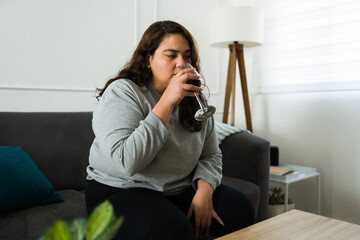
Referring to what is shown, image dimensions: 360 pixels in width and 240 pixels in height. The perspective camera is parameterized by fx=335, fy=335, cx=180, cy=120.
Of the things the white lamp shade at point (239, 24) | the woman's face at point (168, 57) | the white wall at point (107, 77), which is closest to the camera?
the woman's face at point (168, 57)

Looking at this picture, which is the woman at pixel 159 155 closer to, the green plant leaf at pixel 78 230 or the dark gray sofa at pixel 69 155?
the dark gray sofa at pixel 69 155

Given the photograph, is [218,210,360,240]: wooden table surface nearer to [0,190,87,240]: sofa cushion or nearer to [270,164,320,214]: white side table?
[0,190,87,240]: sofa cushion

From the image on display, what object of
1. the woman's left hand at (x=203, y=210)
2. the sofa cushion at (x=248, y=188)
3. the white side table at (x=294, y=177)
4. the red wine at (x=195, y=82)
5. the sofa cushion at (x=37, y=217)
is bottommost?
the white side table at (x=294, y=177)

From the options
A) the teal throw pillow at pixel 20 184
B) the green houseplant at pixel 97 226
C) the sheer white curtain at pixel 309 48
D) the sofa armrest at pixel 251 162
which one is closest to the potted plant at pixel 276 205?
the sofa armrest at pixel 251 162

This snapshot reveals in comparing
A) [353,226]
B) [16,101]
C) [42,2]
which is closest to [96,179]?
[353,226]

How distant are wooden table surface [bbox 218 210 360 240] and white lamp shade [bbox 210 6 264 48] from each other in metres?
1.66

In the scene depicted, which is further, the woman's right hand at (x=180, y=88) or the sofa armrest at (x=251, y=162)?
the sofa armrest at (x=251, y=162)

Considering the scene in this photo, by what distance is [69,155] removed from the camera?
1.69 metres

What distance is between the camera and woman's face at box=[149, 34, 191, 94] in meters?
1.28

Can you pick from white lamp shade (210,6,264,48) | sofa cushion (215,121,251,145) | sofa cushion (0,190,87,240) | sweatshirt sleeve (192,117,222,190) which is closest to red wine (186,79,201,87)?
sweatshirt sleeve (192,117,222,190)

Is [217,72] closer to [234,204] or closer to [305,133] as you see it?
[305,133]

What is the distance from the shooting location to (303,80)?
253 centimetres

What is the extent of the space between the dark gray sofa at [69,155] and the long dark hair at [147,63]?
19.2 inches

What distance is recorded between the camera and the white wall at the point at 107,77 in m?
2.01
